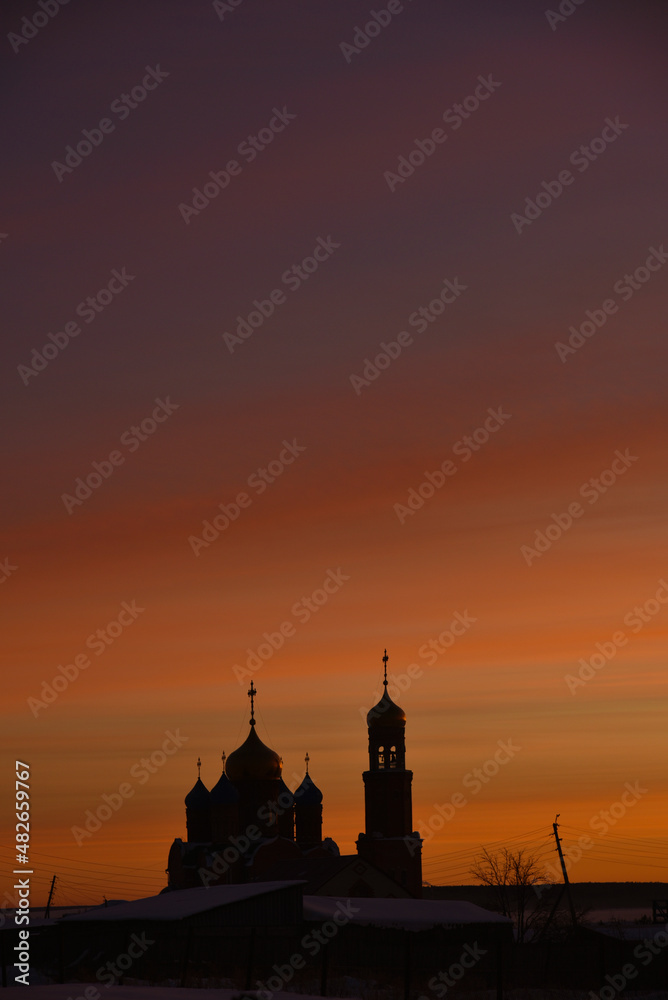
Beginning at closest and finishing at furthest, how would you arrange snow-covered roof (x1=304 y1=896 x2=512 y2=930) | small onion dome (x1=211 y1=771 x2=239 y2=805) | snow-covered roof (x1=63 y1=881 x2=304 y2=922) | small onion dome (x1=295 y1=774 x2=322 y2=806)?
1. snow-covered roof (x1=63 y1=881 x2=304 y2=922)
2. snow-covered roof (x1=304 y1=896 x2=512 y2=930)
3. small onion dome (x1=211 y1=771 x2=239 y2=805)
4. small onion dome (x1=295 y1=774 x2=322 y2=806)

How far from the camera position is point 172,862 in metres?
87.8

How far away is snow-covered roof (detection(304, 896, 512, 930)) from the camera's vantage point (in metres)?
52.8

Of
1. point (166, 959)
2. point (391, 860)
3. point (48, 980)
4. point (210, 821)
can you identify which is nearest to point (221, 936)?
point (166, 959)

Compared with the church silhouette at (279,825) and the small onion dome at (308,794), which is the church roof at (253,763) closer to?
the church silhouette at (279,825)

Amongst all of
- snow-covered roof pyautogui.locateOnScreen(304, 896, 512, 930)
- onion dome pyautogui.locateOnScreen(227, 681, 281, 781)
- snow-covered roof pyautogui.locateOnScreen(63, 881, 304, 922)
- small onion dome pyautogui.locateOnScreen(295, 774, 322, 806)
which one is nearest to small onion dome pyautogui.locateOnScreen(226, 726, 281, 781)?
onion dome pyautogui.locateOnScreen(227, 681, 281, 781)

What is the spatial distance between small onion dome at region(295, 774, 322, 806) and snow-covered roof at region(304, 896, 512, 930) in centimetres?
2709

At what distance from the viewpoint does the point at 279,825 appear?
3319 inches

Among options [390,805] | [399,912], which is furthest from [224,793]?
[399,912]

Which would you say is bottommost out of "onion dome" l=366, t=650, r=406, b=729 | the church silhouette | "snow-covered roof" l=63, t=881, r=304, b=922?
"snow-covered roof" l=63, t=881, r=304, b=922

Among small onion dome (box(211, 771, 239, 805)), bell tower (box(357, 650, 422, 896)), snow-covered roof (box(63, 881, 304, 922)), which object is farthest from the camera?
small onion dome (box(211, 771, 239, 805))

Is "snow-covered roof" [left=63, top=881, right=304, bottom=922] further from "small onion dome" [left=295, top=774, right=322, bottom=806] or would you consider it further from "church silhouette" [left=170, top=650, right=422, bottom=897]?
"small onion dome" [left=295, top=774, right=322, bottom=806]

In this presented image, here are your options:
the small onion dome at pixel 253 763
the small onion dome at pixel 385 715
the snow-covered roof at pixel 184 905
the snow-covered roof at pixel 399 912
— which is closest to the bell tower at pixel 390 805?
the small onion dome at pixel 385 715

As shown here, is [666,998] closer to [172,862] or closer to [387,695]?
[387,695]

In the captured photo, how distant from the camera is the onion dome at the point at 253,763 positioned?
269 feet
